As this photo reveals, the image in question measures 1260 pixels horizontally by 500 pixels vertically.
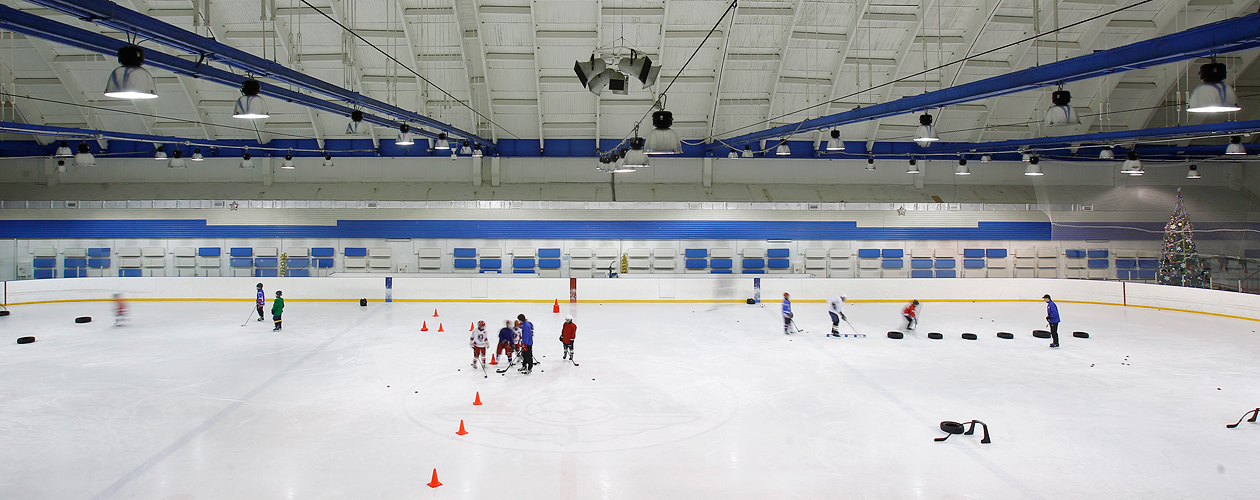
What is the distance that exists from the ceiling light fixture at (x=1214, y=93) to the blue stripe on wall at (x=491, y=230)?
19.9 m

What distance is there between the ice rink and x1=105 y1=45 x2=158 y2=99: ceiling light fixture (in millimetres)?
4185

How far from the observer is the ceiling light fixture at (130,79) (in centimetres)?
618

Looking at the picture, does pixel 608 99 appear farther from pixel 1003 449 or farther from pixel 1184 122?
pixel 1184 122

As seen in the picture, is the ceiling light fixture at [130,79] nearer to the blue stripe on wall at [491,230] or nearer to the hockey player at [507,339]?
the hockey player at [507,339]

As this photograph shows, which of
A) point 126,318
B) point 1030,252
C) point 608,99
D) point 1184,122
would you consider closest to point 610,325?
point 608,99

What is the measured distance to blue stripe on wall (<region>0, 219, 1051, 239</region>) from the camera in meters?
26.0

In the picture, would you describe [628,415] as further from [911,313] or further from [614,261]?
[614,261]

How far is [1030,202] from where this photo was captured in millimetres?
28219

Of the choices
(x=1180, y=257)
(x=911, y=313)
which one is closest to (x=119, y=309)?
(x=911, y=313)

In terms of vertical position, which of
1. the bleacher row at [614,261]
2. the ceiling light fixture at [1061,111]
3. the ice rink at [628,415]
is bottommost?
the ice rink at [628,415]

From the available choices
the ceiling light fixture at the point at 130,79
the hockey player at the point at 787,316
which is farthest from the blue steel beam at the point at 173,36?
the hockey player at the point at 787,316

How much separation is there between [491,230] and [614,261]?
18.0 ft

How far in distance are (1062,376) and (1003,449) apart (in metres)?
5.07

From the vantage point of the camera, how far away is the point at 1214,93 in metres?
7.08
